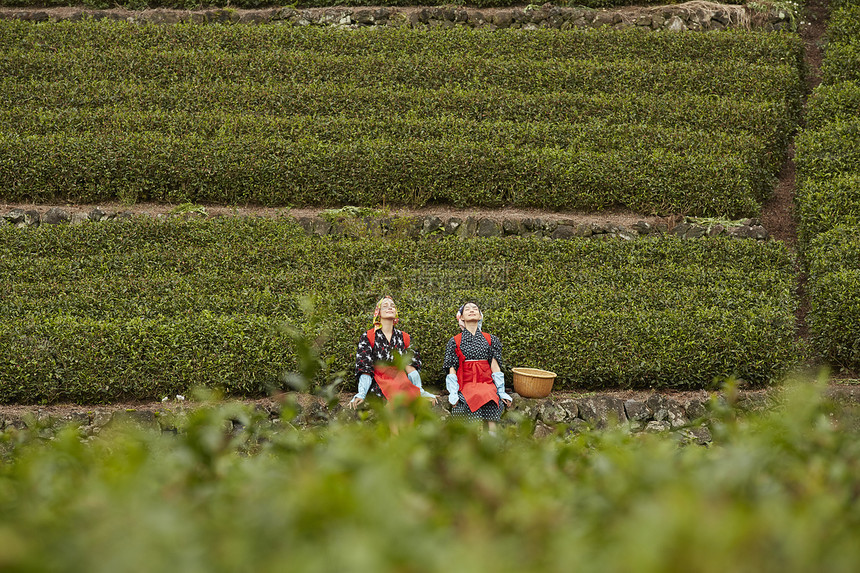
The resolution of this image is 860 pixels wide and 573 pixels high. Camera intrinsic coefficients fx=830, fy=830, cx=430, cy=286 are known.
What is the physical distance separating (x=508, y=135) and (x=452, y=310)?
14.9 feet

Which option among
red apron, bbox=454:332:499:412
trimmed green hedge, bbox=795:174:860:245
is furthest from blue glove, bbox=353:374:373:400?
trimmed green hedge, bbox=795:174:860:245

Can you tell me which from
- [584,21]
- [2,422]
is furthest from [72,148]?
[584,21]

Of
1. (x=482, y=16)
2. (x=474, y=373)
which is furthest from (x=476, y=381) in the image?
(x=482, y=16)

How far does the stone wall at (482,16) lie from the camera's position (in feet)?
49.7

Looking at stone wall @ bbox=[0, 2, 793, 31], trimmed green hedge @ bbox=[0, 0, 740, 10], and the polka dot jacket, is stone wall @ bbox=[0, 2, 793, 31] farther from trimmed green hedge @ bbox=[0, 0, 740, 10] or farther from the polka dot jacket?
the polka dot jacket

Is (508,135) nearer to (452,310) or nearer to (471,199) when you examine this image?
(471,199)

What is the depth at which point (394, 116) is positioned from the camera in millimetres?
12914

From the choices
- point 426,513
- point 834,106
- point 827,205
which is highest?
point 426,513

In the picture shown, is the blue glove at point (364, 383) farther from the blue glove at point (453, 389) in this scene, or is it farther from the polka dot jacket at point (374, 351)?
the blue glove at point (453, 389)

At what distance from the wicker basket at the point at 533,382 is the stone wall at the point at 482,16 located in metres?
9.42

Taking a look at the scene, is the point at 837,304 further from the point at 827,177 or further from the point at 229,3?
the point at 229,3

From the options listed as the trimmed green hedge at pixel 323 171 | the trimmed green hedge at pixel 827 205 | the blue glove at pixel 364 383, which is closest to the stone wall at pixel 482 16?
the trimmed green hedge at pixel 323 171

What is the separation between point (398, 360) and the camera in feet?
7.42

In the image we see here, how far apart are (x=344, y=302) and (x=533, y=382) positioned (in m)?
2.38
